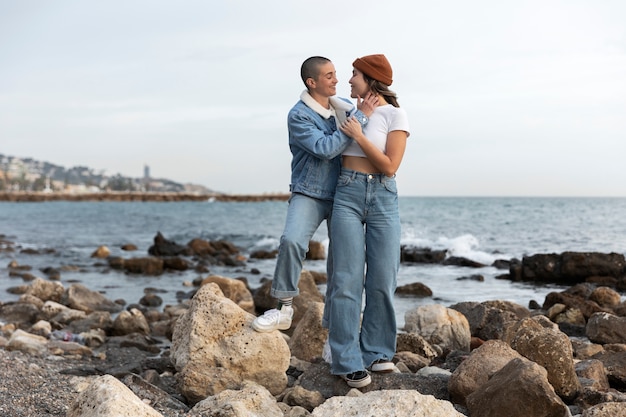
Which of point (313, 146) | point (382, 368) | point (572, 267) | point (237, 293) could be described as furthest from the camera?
point (572, 267)

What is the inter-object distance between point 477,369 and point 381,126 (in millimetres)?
1917

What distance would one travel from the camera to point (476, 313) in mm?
8602

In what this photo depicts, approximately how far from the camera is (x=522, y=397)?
4500mm

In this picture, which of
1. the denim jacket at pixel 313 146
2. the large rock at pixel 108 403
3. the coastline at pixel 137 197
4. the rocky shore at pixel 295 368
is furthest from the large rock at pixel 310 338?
the coastline at pixel 137 197

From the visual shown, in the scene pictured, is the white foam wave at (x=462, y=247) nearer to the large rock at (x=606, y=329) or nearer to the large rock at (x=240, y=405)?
the large rock at (x=606, y=329)

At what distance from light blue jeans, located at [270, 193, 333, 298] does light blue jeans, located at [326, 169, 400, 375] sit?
0.53ft

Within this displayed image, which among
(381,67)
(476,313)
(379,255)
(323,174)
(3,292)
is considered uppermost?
(381,67)

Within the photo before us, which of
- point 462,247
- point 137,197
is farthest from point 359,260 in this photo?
point 137,197

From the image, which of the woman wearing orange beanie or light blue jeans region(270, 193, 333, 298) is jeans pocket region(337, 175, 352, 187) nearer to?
the woman wearing orange beanie

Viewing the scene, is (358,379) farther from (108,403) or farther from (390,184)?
(108,403)

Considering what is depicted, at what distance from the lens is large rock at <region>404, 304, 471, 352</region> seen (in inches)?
303

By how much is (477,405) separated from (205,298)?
7.68 ft

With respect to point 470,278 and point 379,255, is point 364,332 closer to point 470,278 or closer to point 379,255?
point 379,255

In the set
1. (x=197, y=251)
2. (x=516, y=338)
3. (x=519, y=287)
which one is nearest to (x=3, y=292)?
(x=197, y=251)
